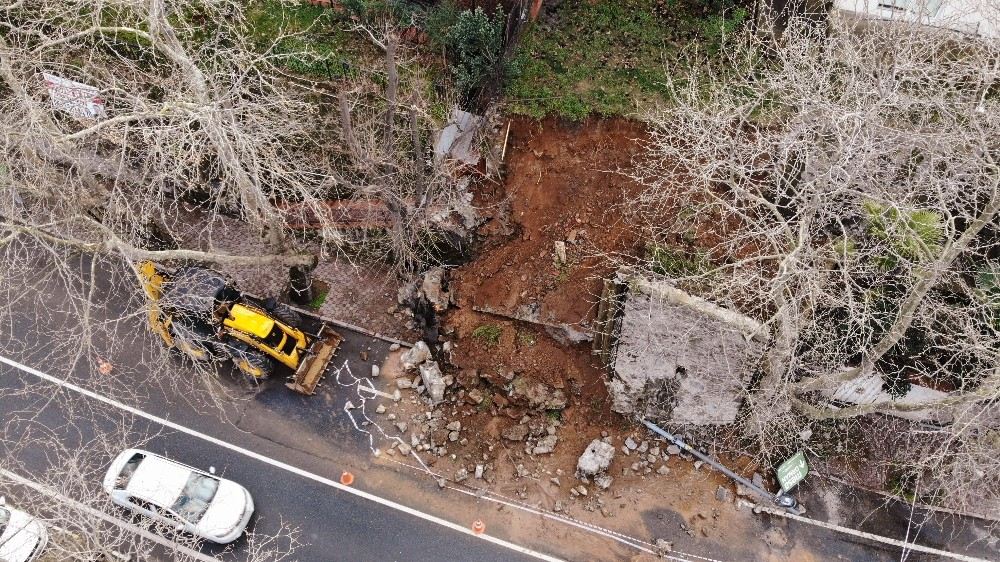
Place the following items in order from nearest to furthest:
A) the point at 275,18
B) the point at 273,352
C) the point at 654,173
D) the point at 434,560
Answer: the point at 434,560
the point at 273,352
the point at 654,173
the point at 275,18

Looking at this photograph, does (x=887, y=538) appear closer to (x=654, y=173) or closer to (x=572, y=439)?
(x=572, y=439)

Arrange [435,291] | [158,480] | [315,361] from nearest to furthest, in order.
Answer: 1. [158,480]
2. [315,361]
3. [435,291]

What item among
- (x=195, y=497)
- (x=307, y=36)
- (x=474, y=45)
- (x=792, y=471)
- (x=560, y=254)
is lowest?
(x=195, y=497)

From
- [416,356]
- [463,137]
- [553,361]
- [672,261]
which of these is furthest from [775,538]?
[463,137]

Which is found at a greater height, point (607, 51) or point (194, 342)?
point (607, 51)

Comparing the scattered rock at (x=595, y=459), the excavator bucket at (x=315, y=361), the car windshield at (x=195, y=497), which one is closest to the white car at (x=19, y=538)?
the car windshield at (x=195, y=497)

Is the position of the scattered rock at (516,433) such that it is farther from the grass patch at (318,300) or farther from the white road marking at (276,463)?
the grass patch at (318,300)

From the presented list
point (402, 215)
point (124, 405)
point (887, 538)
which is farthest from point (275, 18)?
point (887, 538)

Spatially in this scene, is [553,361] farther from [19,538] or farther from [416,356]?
[19,538]
